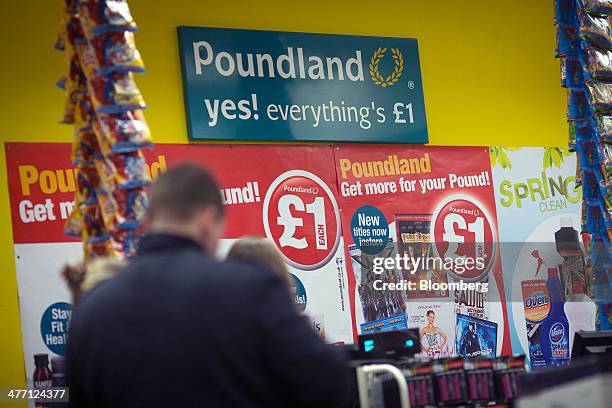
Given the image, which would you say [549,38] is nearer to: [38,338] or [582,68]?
[582,68]

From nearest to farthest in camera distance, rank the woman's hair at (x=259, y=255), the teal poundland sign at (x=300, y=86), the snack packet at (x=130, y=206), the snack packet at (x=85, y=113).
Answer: the snack packet at (x=130, y=206), the woman's hair at (x=259, y=255), the snack packet at (x=85, y=113), the teal poundland sign at (x=300, y=86)

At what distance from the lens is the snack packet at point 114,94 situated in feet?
12.5

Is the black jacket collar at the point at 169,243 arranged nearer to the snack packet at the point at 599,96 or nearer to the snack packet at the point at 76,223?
the snack packet at the point at 76,223

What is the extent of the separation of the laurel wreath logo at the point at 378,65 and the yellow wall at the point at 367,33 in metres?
0.18

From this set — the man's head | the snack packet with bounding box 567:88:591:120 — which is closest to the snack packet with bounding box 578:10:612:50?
the snack packet with bounding box 567:88:591:120

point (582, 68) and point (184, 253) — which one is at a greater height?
point (582, 68)

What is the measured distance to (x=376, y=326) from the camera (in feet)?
22.3

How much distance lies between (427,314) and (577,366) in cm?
439

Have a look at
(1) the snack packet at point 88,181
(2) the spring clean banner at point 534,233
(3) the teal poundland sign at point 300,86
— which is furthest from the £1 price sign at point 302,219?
(1) the snack packet at point 88,181

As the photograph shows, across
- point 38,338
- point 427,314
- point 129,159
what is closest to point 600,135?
point 427,314

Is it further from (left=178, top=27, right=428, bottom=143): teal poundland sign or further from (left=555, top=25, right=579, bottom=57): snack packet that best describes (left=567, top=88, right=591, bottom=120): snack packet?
(left=178, top=27, right=428, bottom=143): teal poundland sign

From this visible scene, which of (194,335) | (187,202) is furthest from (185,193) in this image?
(194,335)

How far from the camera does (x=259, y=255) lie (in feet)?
12.7

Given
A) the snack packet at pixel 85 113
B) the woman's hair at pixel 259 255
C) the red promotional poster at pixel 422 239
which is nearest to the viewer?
the woman's hair at pixel 259 255
